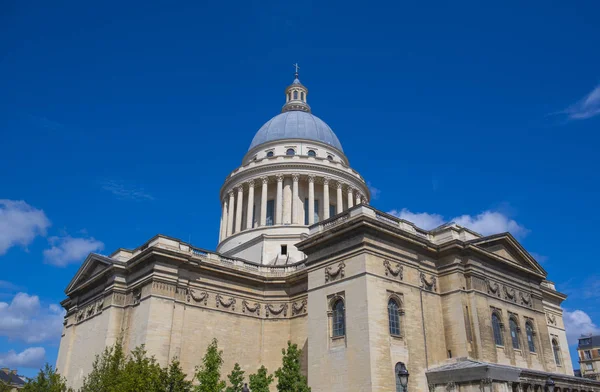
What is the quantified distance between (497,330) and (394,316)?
8.02 meters

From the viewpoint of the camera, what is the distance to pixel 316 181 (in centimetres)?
4834

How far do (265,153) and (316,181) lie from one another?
656 centimetres

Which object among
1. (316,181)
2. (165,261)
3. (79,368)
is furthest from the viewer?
(316,181)

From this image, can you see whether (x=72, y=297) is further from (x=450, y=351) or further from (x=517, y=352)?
(x=517, y=352)

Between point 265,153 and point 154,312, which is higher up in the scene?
point 265,153

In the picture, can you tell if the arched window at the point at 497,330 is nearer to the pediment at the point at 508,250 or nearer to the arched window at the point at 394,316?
the pediment at the point at 508,250

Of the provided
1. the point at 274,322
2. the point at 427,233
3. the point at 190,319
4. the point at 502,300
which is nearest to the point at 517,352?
the point at 502,300

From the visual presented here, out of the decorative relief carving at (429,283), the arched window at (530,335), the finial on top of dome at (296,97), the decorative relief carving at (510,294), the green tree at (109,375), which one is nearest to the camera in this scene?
the green tree at (109,375)

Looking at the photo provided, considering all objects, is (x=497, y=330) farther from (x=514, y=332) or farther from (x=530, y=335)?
(x=530, y=335)

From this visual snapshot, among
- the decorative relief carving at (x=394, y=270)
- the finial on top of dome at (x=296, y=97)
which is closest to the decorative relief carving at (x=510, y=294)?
the decorative relief carving at (x=394, y=270)

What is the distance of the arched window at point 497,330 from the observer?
33156mm

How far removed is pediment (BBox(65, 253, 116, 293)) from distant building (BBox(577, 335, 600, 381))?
75.8m

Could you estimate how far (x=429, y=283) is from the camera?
3262 cm

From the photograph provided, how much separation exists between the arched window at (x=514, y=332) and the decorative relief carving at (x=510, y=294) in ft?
4.57
